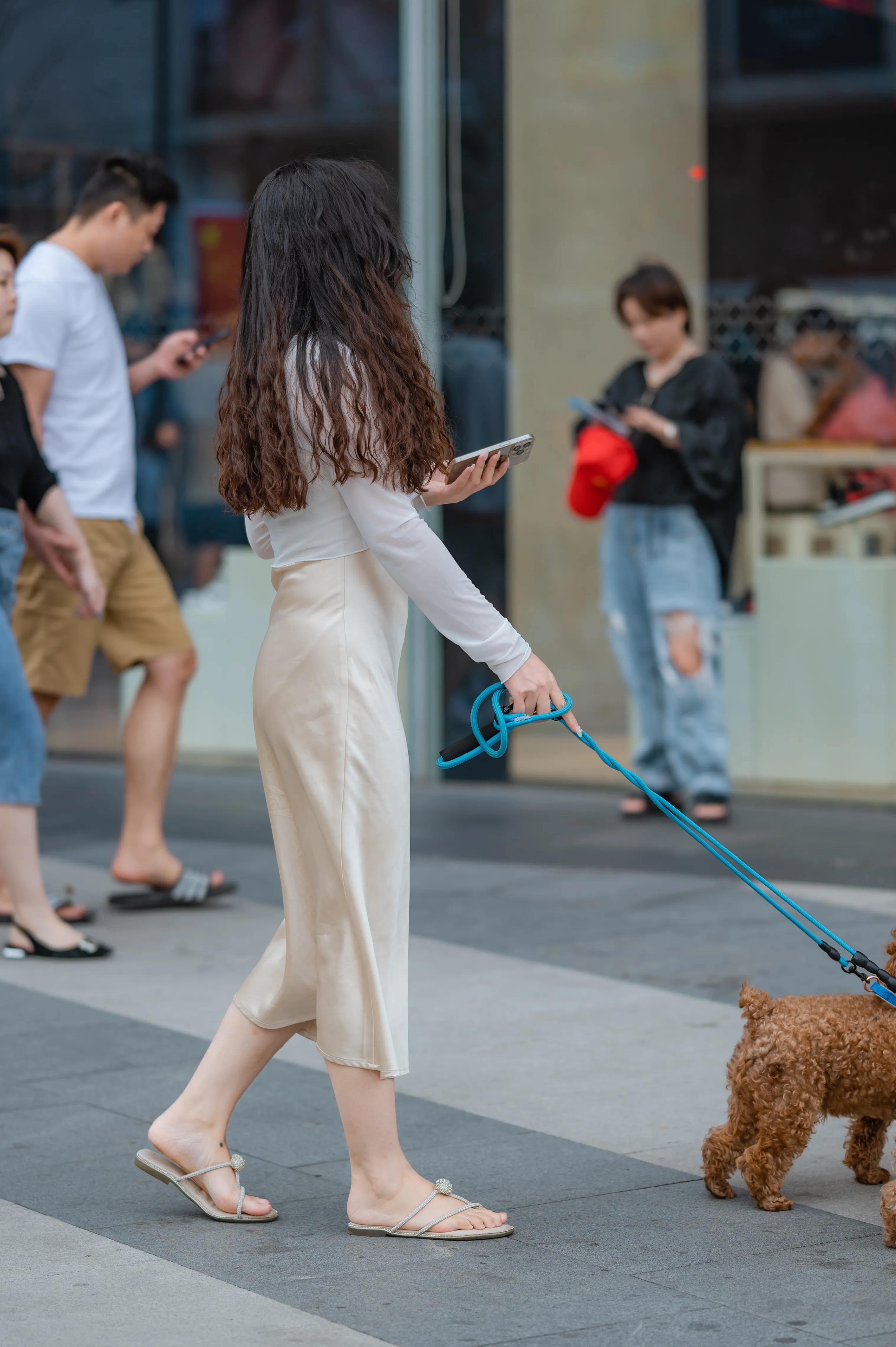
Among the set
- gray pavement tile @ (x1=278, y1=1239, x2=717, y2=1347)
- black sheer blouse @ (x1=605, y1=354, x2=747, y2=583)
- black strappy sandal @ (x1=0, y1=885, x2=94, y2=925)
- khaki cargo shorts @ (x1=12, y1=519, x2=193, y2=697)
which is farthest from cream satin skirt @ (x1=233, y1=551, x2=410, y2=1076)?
black sheer blouse @ (x1=605, y1=354, x2=747, y2=583)

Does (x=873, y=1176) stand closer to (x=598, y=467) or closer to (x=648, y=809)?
(x=598, y=467)

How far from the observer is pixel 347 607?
3512 millimetres

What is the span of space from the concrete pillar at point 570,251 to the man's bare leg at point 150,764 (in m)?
3.18

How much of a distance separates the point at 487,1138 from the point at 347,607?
122 cm

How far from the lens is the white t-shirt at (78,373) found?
6.01 meters

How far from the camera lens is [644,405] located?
801 centimetres

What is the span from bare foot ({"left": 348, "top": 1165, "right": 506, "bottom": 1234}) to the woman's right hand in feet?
2.78

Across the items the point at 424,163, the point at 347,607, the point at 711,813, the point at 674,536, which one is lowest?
the point at 711,813

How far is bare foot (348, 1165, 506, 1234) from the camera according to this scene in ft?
11.4

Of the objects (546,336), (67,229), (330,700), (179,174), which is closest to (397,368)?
(330,700)

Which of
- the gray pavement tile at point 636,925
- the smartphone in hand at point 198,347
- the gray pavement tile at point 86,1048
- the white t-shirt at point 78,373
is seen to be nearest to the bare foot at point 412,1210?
Answer: the gray pavement tile at point 86,1048

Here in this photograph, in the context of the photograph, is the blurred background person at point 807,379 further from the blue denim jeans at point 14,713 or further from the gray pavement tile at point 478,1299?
the gray pavement tile at point 478,1299

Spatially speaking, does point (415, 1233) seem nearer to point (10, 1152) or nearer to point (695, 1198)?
point (695, 1198)

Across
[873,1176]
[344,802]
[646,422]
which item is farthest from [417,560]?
[646,422]
